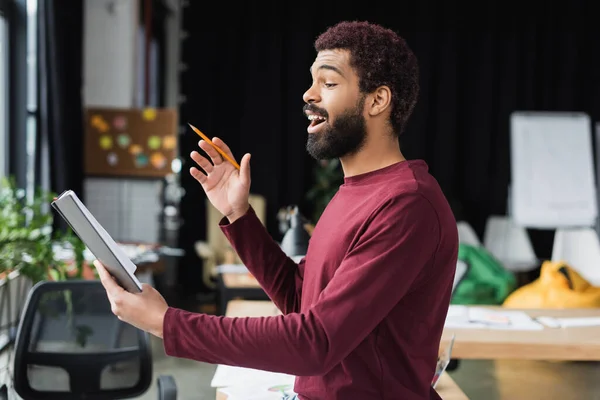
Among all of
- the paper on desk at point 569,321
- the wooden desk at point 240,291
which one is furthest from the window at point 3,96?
the paper on desk at point 569,321

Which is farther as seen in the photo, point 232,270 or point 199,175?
point 232,270

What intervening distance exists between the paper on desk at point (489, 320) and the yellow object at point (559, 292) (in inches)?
61.7

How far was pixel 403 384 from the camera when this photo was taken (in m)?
1.30

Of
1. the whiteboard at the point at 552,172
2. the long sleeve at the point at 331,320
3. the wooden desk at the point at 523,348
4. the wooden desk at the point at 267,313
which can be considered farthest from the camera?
the whiteboard at the point at 552,172

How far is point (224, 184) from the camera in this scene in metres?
1.53

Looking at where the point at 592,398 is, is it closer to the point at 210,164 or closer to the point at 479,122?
the point at 210,164

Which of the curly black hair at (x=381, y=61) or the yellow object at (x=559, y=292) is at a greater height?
the curly black hair at (x=381, y=61)

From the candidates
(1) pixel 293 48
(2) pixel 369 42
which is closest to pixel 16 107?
(1) pixel 293 48

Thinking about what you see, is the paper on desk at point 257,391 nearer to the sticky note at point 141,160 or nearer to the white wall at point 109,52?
the sticky note at point 141,160

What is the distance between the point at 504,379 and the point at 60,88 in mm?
3342

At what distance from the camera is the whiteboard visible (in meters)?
5.92

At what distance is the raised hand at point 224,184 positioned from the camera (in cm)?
150

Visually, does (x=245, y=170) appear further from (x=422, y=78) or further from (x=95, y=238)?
(x=422, y=78)

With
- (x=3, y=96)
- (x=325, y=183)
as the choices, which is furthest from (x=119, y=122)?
(x=325, y=183)
